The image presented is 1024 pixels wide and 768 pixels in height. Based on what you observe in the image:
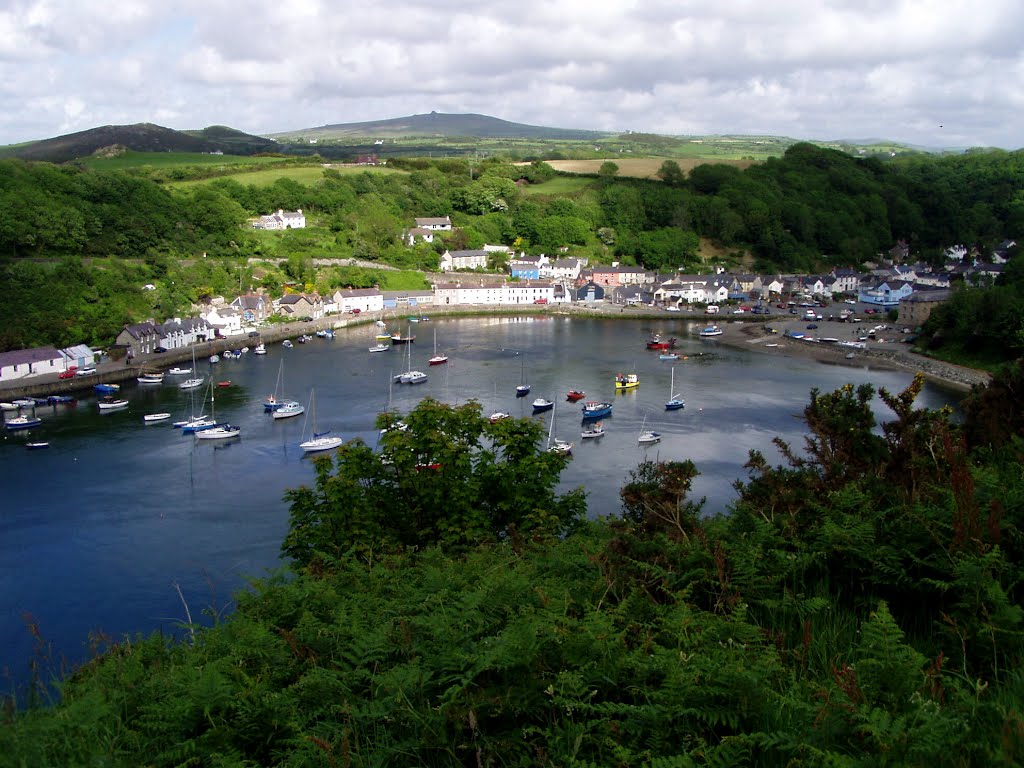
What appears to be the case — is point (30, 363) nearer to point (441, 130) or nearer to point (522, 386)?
point (522, 386)

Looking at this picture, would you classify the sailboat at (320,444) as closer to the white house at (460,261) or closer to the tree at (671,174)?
the white house at (460,261)

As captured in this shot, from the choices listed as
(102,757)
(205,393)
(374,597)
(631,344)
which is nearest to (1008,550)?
(374,597)

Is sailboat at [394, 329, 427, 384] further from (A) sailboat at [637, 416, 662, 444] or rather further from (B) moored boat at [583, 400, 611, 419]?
(A) sailboat at [637, 416, 662, 444]

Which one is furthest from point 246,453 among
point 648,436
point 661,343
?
point 661,343

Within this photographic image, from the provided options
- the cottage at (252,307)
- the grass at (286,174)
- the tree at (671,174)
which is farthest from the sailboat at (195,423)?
the tree at (671,174)

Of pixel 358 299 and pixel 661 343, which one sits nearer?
pixel 661 343

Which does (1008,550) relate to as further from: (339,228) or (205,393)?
(339,228)

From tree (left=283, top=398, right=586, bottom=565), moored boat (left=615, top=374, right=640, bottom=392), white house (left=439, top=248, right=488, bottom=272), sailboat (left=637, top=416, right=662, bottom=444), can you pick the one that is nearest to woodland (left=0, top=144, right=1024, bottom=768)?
tree (left=283, top=398, right=586, bottom=565)
